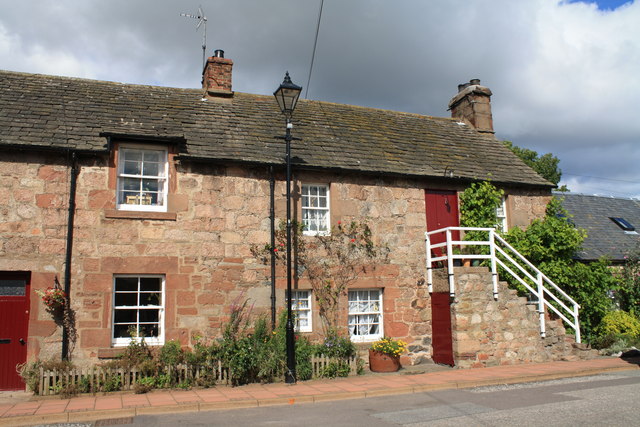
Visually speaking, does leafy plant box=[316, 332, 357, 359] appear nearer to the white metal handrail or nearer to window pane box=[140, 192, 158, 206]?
the white metal handrail

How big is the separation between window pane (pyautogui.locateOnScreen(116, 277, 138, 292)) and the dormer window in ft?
60.0

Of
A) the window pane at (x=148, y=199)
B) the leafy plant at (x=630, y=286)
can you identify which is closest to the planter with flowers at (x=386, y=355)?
the window pane at (x=148, y=199)

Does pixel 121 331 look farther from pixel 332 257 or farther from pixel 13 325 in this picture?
pixel 332 257

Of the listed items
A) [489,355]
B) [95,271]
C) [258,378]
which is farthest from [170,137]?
[489,355]

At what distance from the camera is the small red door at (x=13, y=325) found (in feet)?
32.7

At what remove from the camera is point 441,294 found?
12641mm

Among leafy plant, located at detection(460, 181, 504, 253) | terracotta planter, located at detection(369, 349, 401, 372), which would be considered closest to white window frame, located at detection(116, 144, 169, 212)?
terracotta planter, located at detection(369, 349, 401, 372)

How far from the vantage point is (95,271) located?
10539 mm

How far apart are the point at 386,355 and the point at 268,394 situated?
3.33 meters

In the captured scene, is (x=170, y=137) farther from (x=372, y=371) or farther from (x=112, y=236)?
(x=372, y=371)

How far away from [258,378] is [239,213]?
367 centimetres

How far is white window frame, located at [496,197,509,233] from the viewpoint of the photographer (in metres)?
14.7

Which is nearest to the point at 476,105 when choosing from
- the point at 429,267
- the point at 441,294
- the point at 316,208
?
the point at 429,267

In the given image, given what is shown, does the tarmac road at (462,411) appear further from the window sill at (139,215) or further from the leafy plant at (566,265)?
the leafy plant at (566,265)
